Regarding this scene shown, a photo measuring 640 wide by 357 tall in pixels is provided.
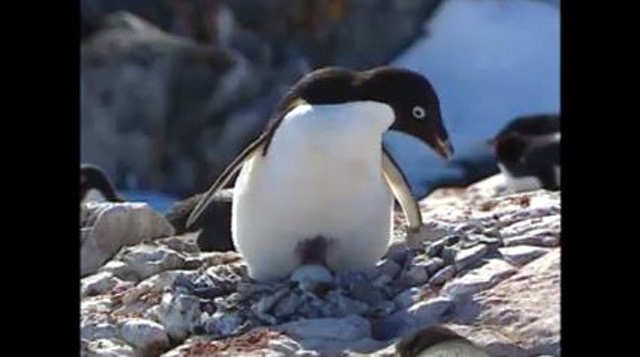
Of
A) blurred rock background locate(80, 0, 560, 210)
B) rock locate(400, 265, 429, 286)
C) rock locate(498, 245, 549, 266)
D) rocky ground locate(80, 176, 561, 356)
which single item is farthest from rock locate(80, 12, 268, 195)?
rock locate(498, 245, 549, 266)

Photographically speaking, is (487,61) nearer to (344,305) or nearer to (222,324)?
(344,305)

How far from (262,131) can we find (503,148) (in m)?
0.38

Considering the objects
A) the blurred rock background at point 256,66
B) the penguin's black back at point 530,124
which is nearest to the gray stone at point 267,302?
the blurred rock background at point 256,66

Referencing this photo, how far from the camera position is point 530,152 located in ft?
15.2

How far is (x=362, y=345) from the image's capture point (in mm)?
4535

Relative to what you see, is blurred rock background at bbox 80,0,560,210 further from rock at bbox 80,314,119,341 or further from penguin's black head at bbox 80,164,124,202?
rock at bbox 80,314,119,341

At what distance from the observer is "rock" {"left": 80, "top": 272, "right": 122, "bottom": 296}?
4621mm

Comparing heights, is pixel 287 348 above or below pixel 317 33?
below

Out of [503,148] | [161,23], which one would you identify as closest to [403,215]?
[503,148]

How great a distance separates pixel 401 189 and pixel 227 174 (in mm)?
277

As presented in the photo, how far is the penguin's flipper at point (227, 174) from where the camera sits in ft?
15.3

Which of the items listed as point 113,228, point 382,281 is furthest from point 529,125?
point 113,228
